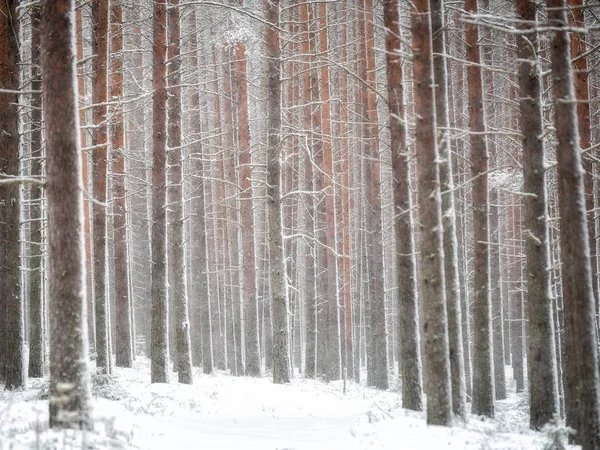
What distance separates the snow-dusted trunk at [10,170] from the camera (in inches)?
453

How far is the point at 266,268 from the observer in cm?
3127

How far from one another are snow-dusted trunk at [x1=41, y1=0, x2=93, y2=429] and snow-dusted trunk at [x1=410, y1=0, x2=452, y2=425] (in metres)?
5.22

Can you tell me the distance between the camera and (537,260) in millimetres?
10031

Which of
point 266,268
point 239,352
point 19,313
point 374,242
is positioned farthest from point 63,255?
point 266,268

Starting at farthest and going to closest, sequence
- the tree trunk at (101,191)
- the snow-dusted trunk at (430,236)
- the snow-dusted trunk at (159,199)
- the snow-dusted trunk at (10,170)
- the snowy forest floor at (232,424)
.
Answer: the tree trunk at (101,191), the snow-dusted trunk at (159,199), the snow-dusted trunk at (10,170), the snow-dusted trunk at (430,236), the snowy forest floor at (232,424)

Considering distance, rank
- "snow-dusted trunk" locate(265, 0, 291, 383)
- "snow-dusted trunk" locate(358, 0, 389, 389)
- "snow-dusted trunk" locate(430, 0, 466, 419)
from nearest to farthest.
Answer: "snow-dusted trunk" locate(430, 0, 466, 419), "snow-dusted trunk" locate(265, 0, 291, 383), "snow-dusted trunk" locate(358, 0, 389, 389)

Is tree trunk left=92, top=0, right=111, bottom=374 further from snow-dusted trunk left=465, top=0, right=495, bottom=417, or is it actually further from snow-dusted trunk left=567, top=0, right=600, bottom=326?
snow-dusted trunk left=567, top=0, right=600, bottom=326

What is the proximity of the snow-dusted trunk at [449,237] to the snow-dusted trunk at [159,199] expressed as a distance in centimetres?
668

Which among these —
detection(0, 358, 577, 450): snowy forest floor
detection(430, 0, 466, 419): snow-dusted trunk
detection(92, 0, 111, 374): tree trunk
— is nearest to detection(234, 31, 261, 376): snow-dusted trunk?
detection(92, 0, 111, 374): tree trunk

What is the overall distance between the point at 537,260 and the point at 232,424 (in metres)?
6.37

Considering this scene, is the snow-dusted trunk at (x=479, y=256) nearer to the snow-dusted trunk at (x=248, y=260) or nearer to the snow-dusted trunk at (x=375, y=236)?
the snow-dusted trunk at (x=375, y=236)

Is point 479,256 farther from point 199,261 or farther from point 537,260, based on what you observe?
point 199,261

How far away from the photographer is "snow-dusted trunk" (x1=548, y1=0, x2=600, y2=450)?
7.16 metres

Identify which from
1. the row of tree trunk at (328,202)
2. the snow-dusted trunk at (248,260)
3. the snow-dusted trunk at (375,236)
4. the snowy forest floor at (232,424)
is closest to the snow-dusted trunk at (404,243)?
the row of tree trunk at (328,202)
